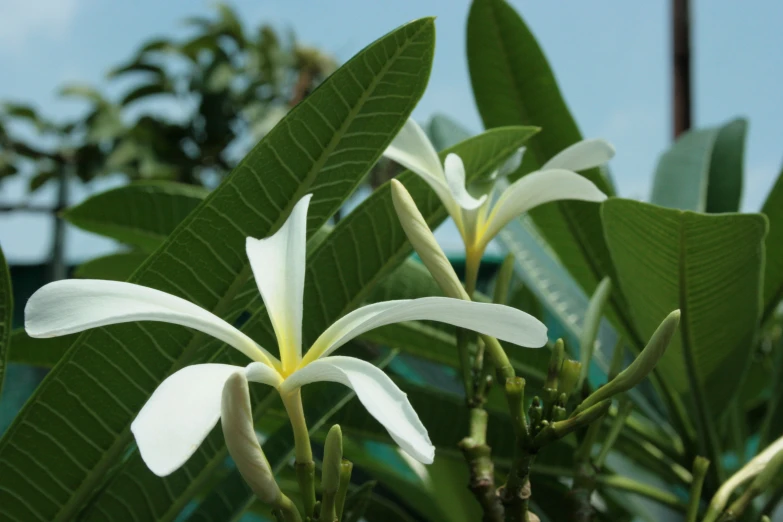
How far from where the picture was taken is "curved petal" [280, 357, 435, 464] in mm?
276

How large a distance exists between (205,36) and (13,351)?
4.11m

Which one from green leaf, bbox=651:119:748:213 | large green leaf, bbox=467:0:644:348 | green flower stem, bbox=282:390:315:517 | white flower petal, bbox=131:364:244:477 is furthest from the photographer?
green leaf, bbox=651:119:748:213

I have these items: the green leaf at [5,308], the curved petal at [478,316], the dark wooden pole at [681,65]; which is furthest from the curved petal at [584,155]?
the dark wooden pole at [681,65]

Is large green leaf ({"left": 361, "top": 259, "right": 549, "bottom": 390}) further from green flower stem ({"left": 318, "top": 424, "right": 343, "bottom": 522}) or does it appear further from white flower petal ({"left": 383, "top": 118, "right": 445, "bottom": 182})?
green flower stem ({"left": 318, "top": 424, "right": 343, "bottom": 522})

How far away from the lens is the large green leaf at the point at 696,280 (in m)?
0.52

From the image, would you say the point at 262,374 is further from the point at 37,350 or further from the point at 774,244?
the point at 774,244

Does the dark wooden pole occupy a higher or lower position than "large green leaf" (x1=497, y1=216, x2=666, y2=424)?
higher

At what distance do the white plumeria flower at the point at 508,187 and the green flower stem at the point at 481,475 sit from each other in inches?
5.0

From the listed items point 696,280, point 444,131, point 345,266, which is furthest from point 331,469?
point 444,131

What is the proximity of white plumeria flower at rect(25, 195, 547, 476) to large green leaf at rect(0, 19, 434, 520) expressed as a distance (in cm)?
10

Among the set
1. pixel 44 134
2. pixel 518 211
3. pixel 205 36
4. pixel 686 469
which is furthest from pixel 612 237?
pixel 205 36

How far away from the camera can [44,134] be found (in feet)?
13.2

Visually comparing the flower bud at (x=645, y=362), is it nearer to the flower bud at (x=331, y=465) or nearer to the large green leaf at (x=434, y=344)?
the flower bud at (x=331, y=465)

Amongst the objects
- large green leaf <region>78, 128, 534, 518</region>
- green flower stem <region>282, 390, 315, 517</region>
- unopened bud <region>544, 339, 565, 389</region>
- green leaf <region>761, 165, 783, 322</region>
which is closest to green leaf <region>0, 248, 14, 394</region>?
large green leaf <region>78, 128, 534, 518</region>
